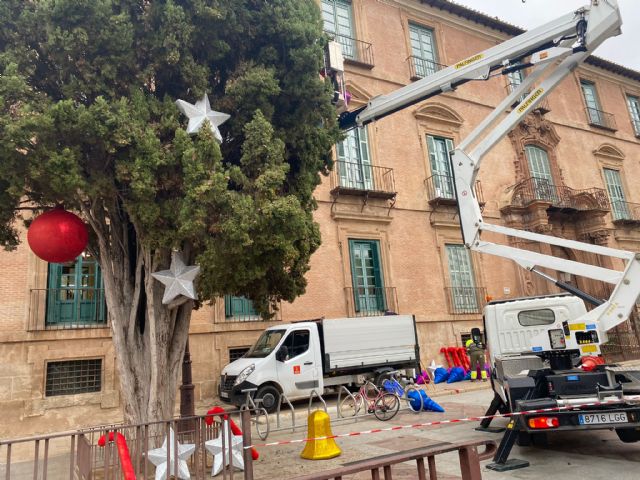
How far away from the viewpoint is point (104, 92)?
5.78m

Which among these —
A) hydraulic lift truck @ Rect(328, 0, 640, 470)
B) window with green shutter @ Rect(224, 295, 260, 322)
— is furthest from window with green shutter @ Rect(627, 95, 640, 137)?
window with green shutter @ Rect(224, 295, 260, 322)

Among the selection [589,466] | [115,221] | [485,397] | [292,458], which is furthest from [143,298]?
[485,397]

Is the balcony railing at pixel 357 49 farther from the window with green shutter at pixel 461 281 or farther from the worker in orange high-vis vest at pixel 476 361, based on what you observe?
the worker in orange high-vis vest at pixel 476 361

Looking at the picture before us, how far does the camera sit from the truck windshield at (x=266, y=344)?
11562mm

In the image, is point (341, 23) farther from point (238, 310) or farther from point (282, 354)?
point (282, 354)

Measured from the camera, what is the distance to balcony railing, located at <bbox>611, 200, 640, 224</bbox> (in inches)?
907

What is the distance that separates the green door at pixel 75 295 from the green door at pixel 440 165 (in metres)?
11.9

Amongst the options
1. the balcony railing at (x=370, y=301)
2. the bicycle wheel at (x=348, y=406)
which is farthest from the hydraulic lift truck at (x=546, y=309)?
the balcony railing at (x=370, y=301)

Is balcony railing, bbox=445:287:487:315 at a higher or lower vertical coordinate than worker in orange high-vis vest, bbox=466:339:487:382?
higher

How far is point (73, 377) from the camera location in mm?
11359

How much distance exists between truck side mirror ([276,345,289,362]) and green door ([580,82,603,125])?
20.7 meters

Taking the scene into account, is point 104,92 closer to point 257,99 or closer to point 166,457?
point 257,99

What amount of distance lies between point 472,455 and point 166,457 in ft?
11.7

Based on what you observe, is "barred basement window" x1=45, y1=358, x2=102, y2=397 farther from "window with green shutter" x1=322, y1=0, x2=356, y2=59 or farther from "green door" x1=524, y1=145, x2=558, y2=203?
"green door" x1=524, y1=145, x2=558, y2=203
